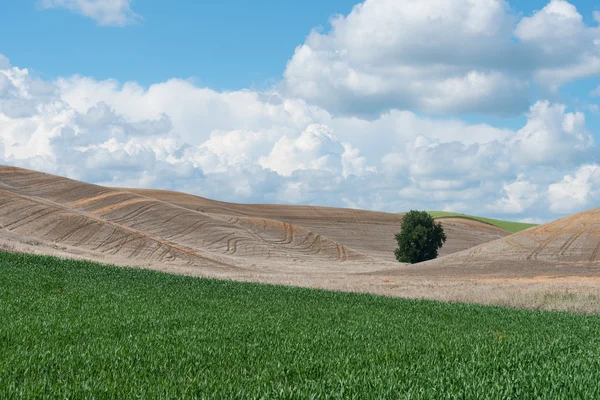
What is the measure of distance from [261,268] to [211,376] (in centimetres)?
5539

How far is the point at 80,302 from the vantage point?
2186cm

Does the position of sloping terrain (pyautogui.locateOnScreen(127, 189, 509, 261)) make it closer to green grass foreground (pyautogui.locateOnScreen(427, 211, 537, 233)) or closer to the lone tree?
the lone tree

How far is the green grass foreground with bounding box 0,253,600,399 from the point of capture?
920cm

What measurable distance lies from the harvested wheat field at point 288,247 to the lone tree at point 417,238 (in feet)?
9.31

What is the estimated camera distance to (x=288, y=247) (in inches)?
3556

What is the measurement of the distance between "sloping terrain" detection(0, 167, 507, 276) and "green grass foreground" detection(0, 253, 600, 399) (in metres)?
29.5

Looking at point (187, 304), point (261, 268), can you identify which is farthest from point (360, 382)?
point (261, 268)

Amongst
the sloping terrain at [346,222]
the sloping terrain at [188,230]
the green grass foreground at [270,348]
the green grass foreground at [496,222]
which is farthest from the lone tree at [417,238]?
the green grass foreground at [496,222]

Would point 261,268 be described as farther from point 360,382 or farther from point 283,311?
point 360,382

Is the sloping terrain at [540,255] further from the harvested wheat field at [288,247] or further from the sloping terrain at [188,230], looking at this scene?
the sloping terrain at [188,230]

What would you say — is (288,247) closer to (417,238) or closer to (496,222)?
(417,238)

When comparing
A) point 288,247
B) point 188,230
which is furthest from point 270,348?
point 288,247

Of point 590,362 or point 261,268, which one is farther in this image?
point 261,268

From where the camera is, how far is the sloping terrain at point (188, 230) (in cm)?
6769
